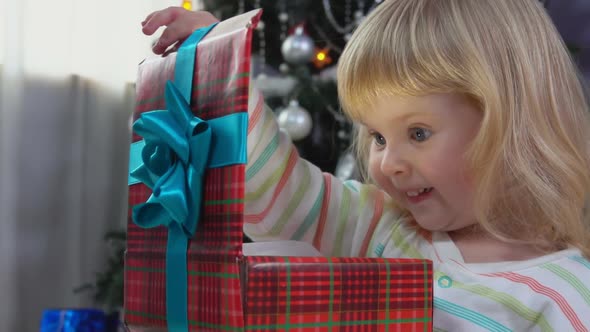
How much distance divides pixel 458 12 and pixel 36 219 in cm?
148

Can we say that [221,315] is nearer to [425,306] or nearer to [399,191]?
[425,306]

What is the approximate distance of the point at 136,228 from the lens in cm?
63

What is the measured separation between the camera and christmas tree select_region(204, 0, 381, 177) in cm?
166

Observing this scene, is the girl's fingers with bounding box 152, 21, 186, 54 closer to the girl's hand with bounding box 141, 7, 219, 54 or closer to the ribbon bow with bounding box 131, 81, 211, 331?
the girl's hand with bounding box 141, 7, 219, 54

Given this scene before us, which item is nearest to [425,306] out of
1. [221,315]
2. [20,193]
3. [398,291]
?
[398,291]

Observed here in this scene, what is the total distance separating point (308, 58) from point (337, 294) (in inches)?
47.9

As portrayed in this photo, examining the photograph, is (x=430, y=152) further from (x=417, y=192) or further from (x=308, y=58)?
(x=308, y=58)

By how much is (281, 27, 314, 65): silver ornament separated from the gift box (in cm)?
106

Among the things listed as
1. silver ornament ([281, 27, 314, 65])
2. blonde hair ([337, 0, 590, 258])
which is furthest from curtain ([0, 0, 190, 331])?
blonde hair ([337, 0, 590, 258])

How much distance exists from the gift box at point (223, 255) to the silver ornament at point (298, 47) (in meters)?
1.06

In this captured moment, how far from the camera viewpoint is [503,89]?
2.27 ft

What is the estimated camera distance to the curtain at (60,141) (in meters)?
1.81

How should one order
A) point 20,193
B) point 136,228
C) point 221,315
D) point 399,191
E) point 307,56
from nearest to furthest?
1. point 221,315
2. point 136,228
3. point 399,191
4. point 307,56
5. point 20,193

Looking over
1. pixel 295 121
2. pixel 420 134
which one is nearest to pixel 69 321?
pixel 295 121
